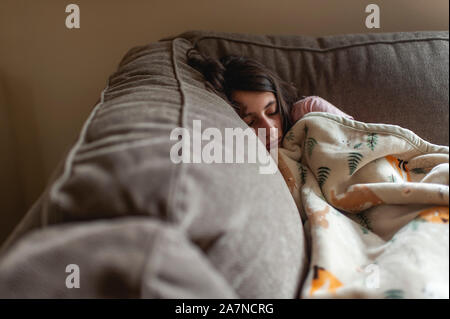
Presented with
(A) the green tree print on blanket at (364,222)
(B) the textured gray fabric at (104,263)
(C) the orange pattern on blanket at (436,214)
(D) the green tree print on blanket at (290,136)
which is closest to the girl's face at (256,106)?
(D) the green tree print on blanket at (290,136)

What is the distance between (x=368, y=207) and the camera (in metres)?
0.75

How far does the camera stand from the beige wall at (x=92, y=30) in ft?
4.15

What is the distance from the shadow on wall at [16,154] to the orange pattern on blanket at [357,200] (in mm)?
1156

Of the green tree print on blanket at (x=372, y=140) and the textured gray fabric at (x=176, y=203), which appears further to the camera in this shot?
the green tree print on blanket at (x=372, y=140)

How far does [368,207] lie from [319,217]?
121 mm

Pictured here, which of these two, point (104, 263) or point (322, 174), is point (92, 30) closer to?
point (322, 174)

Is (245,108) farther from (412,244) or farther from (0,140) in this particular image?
(0,140)

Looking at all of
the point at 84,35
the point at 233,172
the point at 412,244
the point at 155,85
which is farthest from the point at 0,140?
the point at 412,244

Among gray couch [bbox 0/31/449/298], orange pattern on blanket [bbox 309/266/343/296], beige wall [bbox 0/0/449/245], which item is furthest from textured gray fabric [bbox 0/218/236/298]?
beige wall [bbox 0/0/449/245]

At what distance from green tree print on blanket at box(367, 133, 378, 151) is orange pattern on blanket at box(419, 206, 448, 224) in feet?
0.63

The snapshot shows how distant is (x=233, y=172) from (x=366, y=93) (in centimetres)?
67

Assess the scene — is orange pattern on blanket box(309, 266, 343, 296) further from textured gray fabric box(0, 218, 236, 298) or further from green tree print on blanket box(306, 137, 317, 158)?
green tree print on blanket box(306, 137, 317, 158)

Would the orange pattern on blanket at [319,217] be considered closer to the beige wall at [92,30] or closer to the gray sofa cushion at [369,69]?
the gray sofa cushion at [369,69]

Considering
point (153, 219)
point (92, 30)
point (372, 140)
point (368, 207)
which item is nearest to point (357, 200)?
point (368, 207)
